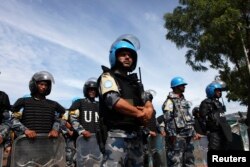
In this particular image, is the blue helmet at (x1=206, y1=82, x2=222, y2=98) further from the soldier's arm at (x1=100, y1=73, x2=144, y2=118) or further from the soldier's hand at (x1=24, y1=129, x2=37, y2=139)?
the soldier's arm at (x1=100, y1=73, x2=144, y2=118)

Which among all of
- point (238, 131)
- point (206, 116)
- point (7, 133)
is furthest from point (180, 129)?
point (238, 131)

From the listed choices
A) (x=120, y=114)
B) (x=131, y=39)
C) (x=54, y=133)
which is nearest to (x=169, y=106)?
(x=54, y=133)

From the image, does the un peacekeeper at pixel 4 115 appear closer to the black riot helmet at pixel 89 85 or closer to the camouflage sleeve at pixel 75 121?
the camouflage sleeve at pixel 75 121

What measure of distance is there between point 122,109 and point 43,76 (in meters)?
2.89

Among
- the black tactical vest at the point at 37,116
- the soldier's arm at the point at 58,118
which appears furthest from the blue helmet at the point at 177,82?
the black tactical vest at the point at 37,116

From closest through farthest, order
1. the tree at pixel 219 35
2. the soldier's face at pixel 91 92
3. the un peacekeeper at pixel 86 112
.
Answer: the un peacekeeper at pixel 86 112 < the soldier's face at pixel 91 92 < the tree at pixel 219 35

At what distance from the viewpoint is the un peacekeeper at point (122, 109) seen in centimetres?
312

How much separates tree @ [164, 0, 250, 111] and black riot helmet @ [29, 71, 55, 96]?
10.2 metres

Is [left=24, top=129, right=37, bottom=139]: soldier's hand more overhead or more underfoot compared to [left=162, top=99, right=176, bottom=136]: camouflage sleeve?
more underfoot

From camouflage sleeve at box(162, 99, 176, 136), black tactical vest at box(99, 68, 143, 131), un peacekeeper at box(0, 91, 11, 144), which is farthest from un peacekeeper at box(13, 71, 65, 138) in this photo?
black tactical vest at box(99, 68, 143, 131)

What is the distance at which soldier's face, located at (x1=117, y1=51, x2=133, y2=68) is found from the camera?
11.3ft

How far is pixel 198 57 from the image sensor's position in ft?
55.4

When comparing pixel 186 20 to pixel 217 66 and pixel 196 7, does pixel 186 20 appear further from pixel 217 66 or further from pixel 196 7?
pixel 217 66

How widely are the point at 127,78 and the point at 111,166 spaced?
88cm
